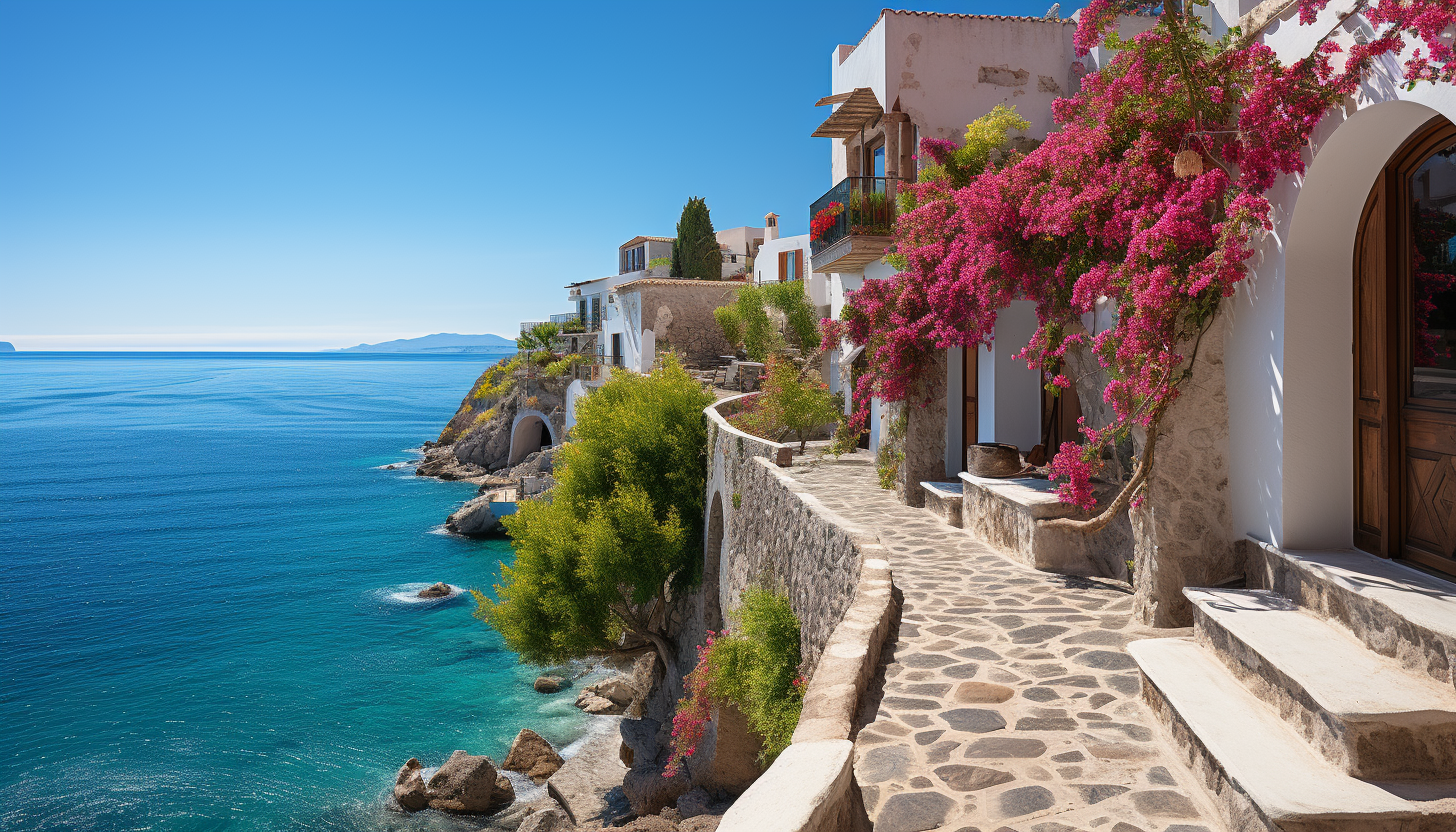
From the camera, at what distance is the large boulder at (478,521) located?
3644 centimetres

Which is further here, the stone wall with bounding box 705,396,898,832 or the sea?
the sea

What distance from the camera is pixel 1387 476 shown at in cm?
485

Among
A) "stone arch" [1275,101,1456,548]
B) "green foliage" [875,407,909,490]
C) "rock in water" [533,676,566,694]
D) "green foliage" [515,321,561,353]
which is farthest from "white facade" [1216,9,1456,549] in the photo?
"green foliage" [515,321,561,353]

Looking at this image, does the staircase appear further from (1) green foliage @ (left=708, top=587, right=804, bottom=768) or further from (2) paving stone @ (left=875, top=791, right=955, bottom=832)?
(1) green foliage @ (left=708, top=587, right=804, bottom=768)

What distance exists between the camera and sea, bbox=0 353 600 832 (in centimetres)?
1748

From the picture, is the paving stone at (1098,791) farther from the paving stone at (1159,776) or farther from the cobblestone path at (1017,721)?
the paving stone at (1159,776)

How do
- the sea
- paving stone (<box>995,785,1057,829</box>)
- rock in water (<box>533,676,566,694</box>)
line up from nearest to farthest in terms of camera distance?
1. paving stone (<box>995,785,1057,829</box>)
2. the sea
3. rock in water (<box>533,676,566,694</box>)

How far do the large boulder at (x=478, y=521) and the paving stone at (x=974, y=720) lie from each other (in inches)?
1319

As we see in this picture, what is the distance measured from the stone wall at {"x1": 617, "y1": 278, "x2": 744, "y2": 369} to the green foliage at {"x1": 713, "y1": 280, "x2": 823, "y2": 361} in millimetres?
4935

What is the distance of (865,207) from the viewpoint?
14.8 metres

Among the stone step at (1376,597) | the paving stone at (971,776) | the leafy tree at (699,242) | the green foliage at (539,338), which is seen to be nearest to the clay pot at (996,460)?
the stone step at (1376,597)

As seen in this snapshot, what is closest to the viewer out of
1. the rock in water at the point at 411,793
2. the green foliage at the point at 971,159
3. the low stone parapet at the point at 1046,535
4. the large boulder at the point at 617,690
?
the low stone parapet at the point at 1046,535

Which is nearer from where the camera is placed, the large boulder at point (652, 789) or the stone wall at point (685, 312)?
the large boulder at point (652, 789)

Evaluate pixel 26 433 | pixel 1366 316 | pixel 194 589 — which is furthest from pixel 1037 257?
pixel 26 433
